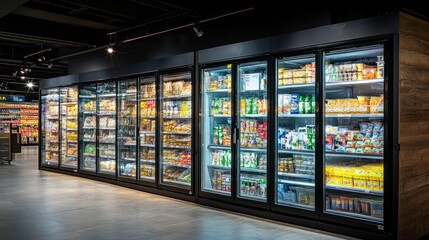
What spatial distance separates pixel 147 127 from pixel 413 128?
17.3ft

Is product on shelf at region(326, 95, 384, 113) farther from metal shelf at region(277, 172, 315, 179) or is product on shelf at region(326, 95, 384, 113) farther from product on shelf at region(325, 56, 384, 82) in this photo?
metal shelf at region(277, 172, 315, 179)

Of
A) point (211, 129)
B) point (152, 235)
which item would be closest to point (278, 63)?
point (211, 129)

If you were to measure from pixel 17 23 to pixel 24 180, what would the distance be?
3.77 metres

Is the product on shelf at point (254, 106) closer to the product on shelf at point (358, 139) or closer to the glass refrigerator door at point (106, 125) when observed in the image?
the product on shelf at point (358, 139)

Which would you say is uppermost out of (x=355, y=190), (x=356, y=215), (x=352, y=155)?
(x=352, y=155)

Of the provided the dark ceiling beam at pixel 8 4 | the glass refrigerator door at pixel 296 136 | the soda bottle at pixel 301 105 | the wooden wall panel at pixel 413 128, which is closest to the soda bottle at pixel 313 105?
the glass refrigerator door at pixel 296 136

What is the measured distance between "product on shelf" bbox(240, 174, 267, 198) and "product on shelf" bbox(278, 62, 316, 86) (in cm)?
158

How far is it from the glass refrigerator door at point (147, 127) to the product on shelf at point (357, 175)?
4.13 m

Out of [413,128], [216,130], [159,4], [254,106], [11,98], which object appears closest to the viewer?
[413,128]

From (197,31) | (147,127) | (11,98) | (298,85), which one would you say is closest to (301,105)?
(298,85)

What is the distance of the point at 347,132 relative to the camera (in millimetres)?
5211

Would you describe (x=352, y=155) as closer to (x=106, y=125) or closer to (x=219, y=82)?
(x=219, y=82)

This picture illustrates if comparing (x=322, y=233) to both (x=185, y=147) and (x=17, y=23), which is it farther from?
(x=17, y=23)

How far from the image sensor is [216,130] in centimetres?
698
